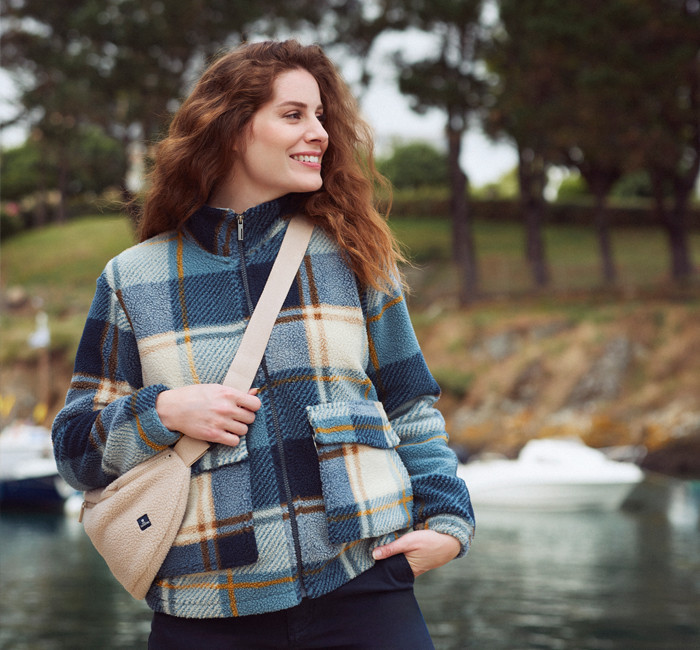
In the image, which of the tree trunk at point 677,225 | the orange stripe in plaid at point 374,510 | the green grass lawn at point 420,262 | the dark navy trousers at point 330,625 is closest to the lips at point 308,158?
the orange stripe in plaid at point 374,510

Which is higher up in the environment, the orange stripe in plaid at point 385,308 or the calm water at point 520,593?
the orange stripe in plaid at point 385,308

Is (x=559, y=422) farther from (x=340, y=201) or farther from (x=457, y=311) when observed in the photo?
(x=340, y=201)

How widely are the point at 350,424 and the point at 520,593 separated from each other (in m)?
8.62

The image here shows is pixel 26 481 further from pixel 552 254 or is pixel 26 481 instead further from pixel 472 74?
pixel 552 254

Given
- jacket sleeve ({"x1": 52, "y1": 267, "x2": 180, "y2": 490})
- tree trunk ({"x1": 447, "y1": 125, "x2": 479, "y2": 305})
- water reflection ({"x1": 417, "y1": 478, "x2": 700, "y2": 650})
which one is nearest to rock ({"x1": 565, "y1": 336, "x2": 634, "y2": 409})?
tree trunk ({"x1": 447, "y1": 125, "x2": 479, "y2": 305})

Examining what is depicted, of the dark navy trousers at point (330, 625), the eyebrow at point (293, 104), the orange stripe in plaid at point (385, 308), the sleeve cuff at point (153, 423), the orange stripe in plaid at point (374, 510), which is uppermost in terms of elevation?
the eyebrow at point (293, 104)

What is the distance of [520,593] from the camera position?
32.8 ft

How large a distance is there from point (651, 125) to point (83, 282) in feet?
66.2

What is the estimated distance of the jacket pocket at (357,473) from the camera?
1.90 metres

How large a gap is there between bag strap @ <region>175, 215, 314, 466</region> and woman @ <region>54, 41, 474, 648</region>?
0.03 m

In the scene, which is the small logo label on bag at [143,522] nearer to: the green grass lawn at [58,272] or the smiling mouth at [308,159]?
the smiling mouth at [308,159]

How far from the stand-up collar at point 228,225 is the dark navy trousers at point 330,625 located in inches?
28.4

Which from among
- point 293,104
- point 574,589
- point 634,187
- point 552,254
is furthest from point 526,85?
point 634,187

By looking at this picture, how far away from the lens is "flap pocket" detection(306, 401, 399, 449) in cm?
191
